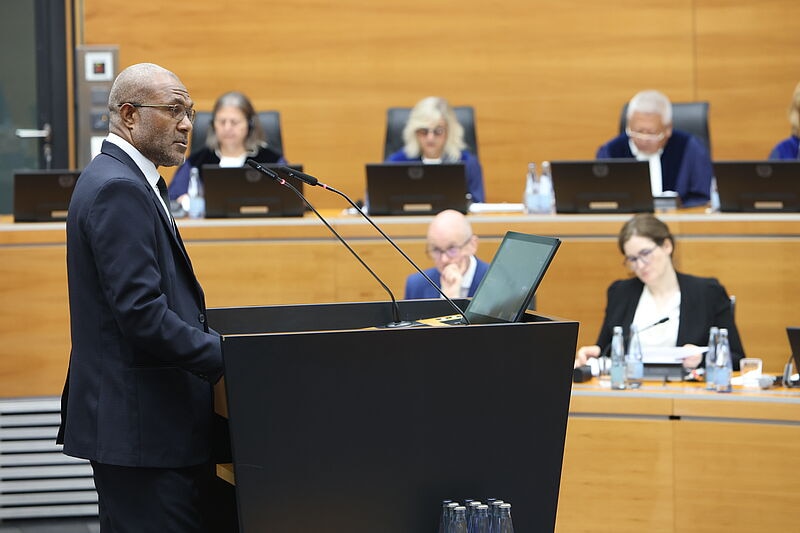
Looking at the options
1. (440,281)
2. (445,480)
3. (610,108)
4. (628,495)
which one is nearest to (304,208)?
(440,281)

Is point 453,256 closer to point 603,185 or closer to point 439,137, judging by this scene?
point 603,185

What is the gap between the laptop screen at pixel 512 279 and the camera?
204cm

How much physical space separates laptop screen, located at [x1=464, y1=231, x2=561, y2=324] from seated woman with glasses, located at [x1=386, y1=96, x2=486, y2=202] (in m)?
3.74

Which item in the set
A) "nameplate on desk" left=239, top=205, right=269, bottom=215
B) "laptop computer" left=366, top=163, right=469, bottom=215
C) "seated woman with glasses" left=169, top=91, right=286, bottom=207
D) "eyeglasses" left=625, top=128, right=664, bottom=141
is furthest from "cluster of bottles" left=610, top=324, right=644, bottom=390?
"seated woman with glasses" left=169, top=91, right=286, bottom=207

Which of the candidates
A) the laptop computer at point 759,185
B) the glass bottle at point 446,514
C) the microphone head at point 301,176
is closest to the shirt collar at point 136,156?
the microphone head at point 301,176

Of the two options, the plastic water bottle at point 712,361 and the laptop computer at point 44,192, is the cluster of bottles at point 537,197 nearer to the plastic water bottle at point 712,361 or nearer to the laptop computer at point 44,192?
the plastic water bottle at point 712,361

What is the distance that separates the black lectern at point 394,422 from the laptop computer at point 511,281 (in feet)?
0.21

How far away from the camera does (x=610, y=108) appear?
7.34 m

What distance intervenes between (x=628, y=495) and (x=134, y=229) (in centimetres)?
189

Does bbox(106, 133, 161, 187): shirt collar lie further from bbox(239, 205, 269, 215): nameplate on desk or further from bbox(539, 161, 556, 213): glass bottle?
bbox(539, 161, 556, 213): glass bottle

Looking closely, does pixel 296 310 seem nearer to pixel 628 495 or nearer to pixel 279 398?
pixel 279 398

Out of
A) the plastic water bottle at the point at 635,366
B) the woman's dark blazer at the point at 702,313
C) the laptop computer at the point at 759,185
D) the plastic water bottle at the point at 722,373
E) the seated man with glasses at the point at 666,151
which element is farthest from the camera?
the seated man with glasses at the point at 666,151

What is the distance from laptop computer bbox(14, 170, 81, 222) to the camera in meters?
5.14

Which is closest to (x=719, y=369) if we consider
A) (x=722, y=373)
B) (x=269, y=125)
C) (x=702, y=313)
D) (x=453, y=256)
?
(x=722, y=373)
